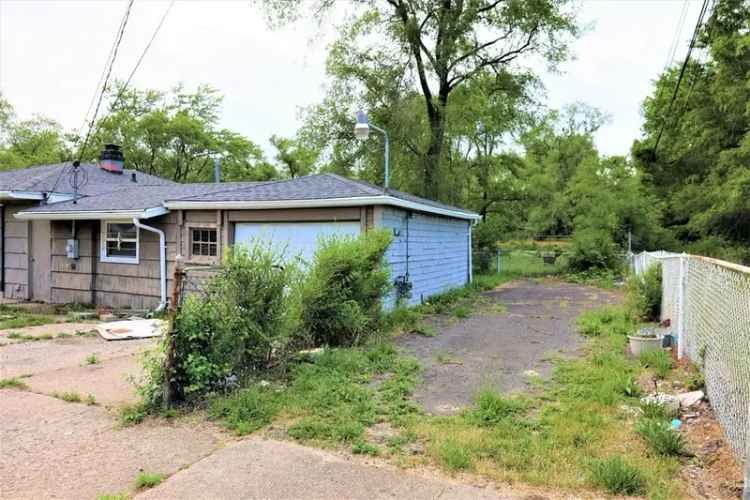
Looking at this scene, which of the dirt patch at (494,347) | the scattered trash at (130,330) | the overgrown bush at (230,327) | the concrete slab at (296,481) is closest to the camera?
the concrete slab at (296,481)

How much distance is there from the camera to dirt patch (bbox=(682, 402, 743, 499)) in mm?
2889

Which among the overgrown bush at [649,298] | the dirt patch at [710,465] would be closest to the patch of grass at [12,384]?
the dirt patch at [710,465]

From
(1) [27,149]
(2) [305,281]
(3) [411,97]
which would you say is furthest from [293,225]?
(1) [27,149]

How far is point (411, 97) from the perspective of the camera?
18.1m

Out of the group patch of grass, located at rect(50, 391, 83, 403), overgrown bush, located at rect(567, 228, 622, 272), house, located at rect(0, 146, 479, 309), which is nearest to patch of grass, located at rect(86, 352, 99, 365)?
patch of grass, located at rect(50, 391, 83, 403)

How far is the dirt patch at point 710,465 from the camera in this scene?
2.89 m

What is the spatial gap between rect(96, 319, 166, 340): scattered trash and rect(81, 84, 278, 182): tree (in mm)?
21786

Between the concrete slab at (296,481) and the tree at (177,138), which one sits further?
→ the tree at (177,138)

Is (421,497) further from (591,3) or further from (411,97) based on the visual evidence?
(591,3)

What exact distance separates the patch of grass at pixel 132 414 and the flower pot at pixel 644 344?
5692 millimetres

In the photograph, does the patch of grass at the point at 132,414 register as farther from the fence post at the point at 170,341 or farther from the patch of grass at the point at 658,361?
the patch of grass at the point at 658,361

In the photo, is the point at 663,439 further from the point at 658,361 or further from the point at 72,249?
the point at 72,249

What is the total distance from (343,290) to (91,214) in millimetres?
7095

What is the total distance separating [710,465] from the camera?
321 cm
